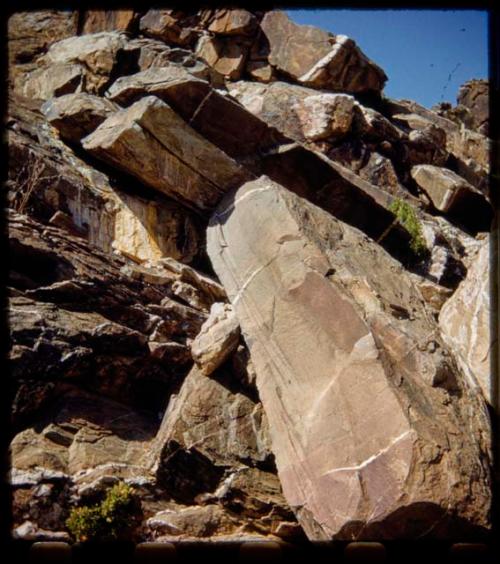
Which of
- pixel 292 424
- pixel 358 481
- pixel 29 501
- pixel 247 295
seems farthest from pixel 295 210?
pixel 29 501

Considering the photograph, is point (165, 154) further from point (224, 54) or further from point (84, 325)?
point (224, 54)

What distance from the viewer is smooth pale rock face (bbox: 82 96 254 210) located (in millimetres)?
9625

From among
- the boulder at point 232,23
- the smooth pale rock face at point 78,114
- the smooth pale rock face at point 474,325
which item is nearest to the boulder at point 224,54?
the boulder at point 232,23

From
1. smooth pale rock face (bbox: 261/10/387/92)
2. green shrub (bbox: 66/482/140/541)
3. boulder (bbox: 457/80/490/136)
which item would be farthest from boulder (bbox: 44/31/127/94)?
boulder (bbox: 457/80/490/136)

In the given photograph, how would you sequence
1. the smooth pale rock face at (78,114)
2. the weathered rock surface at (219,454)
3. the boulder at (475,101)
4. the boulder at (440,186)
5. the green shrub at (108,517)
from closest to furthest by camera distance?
1. the green shrub at (108,517)
2. the weathered rock surface at (219,454)
3. the smooth pale rock face at (78,114)
4. the boulder at (440,186)
5. the boulder at (475,101)

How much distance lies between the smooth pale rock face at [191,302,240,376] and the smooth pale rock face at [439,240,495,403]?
2989 millimetres

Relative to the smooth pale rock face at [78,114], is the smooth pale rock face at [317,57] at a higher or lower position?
higher

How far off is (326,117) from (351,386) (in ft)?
27.0

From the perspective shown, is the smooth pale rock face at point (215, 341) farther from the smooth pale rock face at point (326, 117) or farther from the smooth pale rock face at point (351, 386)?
the smooth pale rock face at point (326, 117)

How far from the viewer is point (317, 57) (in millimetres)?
14859

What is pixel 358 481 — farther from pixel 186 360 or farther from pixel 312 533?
pixel 186 360

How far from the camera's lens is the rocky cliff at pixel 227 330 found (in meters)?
6.05

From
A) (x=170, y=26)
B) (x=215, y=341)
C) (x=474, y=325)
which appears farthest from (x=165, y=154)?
(x=170, y=26)

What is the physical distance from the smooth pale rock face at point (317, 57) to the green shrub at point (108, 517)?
11.7 metres
